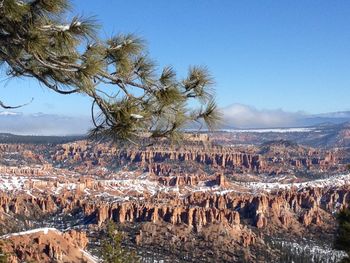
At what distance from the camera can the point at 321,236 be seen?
14000cm

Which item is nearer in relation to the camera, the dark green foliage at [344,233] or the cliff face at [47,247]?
the dark green foliage at [344,233]

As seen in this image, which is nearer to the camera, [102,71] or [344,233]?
[102,71]

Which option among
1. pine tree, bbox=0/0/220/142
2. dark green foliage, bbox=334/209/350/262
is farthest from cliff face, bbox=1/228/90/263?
pine tree, bbox=0/0/220/142

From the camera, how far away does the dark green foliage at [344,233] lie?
1717cm

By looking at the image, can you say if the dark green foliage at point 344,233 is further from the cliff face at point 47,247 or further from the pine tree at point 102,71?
the cliff face at point 47,247

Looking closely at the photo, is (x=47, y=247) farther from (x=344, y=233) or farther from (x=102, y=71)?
(x=102, y=71)

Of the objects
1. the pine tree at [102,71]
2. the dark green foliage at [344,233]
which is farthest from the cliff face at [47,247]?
the pine tree at [102,71]

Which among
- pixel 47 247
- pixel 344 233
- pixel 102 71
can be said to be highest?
pixel 102 71

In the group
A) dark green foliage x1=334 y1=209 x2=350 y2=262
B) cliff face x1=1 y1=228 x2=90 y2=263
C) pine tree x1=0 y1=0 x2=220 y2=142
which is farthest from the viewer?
cliff face x1=1 y1=228 x2=90 y2=263

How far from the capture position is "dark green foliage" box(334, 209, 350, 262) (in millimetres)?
17172

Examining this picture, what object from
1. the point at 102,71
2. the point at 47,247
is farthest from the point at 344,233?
the point at 47,247

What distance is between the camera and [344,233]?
17.3m

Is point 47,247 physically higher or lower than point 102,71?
lower

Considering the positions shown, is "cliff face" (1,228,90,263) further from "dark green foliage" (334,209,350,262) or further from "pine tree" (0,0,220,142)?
"pine tree" (0,0,220,142)
